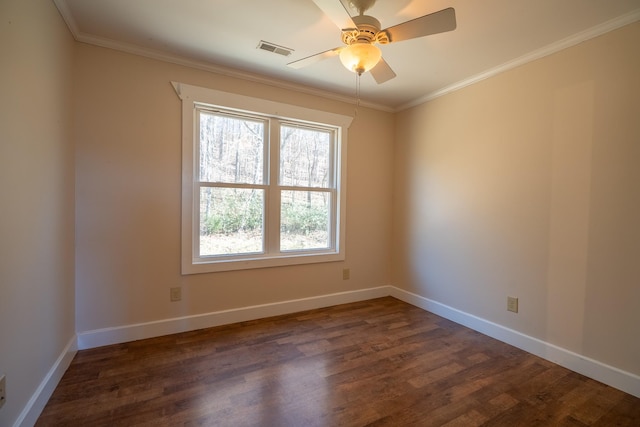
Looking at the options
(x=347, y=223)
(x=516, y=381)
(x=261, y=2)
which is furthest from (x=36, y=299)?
(x=516, y=381)

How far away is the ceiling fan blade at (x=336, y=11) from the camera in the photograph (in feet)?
5.32

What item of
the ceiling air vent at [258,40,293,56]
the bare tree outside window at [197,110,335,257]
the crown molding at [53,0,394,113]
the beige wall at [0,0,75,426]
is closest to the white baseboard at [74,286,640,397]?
the beige wall at [0,0,75,426]

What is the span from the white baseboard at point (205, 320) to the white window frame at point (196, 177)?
429 mm

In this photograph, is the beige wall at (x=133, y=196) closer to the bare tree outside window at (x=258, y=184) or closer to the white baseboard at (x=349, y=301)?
the white baseboard at (x=349, y=301)

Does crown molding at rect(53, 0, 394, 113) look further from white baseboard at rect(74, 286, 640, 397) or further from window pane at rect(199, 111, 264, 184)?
white baseboard at rect(74, 286, 640, 397)

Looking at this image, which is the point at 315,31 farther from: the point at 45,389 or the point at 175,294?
the point at 45,389

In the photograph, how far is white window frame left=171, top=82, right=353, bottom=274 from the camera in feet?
8.66

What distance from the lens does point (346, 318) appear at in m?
3.07

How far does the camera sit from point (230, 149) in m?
2.92

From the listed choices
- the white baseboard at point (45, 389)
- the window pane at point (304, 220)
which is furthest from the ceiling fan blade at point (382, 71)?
the white baseboard at point (45, 389)

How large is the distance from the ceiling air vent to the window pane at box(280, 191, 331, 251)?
1.35m

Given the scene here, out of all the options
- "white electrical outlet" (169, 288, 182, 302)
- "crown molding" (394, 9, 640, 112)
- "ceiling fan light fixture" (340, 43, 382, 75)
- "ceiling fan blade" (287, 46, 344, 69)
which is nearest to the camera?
"ceiling fan light fixture" (340, 43, 382, 75)

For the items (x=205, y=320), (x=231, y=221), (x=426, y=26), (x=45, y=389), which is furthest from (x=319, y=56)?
(x=45, y=389)

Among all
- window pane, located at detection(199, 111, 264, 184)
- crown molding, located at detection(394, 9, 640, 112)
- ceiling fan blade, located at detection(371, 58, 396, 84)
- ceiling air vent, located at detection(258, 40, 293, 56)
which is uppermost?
ceiling air vent, located at detection(258, 40, 293, 56)
